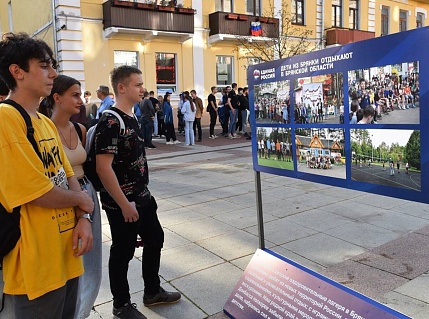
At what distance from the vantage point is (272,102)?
305cm

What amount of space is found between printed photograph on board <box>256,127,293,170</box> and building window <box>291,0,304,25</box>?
20864 mm

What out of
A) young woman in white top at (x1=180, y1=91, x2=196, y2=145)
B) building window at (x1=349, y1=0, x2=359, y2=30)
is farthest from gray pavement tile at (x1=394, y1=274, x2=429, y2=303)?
building window at (x1=349, y1=0, x2=359, y2=30)

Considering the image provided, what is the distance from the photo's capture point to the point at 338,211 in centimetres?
543

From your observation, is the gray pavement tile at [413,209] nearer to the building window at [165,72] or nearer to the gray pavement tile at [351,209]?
the gray pavement tile at [351,209]

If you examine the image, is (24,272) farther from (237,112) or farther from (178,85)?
(178,85)

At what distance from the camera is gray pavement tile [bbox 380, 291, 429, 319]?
291 cm

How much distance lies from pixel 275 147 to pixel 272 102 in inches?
13.3

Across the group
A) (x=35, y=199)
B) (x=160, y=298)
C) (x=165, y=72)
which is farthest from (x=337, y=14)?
(x=35, y=199)

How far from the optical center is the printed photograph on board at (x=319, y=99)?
246 centimetres

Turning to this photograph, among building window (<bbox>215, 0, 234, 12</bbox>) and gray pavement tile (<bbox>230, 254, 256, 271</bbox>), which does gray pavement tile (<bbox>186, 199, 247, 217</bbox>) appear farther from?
building window (<bbox>215, 0, 234, 12</bbox>)

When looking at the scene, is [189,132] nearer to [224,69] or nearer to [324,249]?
[224,69]

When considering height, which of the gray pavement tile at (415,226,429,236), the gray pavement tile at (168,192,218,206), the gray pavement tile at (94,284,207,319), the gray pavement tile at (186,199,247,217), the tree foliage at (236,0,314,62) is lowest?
the gray pavement tile at (94,284,207,319)

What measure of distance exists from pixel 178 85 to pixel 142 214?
54.9ft

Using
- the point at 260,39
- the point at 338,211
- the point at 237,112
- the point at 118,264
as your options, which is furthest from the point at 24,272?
the point at 260,39
